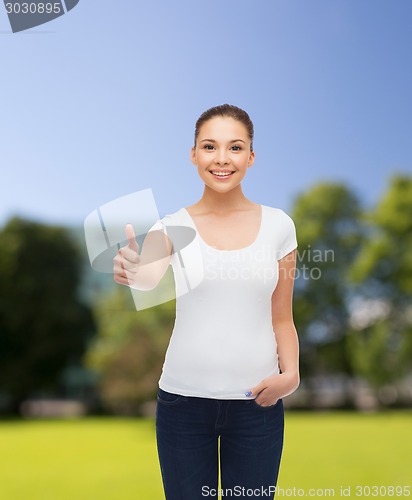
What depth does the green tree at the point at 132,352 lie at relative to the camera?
23.2m

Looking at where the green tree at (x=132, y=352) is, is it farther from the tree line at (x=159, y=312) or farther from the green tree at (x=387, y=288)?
the green tree at (x=387, y=288)

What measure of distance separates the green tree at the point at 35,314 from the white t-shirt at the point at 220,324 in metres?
27.7

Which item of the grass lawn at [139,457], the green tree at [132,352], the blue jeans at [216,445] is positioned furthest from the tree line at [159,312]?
the blue jeans at [216,445]

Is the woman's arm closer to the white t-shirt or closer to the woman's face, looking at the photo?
the white t-shirt

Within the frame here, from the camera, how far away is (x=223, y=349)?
285 cm

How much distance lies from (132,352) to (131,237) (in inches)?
824

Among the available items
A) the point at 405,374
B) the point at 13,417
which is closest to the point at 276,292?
the point at 405,374

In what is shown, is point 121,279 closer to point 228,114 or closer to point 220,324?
point 220,324

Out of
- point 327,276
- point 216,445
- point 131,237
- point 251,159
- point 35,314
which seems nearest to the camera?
point 131,237

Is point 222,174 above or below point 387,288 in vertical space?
above

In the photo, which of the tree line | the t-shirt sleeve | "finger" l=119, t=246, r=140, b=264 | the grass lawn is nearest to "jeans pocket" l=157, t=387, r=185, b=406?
"finger" l=119, t=246, r=140, b=264

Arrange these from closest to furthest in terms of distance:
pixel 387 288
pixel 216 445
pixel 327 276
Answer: pixel 216 445 < pixel 387 288 < pixel 327 276

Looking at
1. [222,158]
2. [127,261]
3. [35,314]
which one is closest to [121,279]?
[127,261]

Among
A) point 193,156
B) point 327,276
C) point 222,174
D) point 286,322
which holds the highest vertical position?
point 193,156
